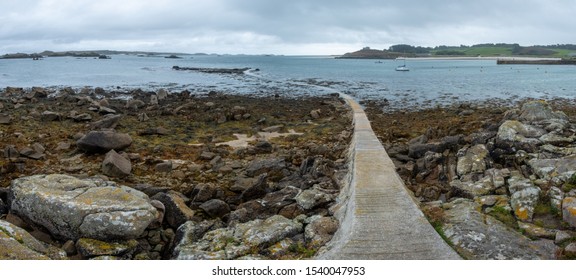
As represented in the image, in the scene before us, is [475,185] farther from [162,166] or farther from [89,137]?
[89,137]

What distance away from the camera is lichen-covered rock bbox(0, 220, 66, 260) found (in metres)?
5.28

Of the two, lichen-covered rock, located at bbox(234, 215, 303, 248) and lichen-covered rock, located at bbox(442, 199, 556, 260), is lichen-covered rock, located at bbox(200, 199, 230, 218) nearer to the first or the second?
lichen-covered rock, located at bbox(234, 215, 303, 248)

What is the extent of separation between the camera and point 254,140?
1738cm

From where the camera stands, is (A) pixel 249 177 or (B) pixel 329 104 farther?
(B) pixel 329 104

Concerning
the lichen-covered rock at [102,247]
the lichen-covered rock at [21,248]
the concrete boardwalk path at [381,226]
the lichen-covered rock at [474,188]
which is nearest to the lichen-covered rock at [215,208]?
the lichen-covered rock at [102,247]

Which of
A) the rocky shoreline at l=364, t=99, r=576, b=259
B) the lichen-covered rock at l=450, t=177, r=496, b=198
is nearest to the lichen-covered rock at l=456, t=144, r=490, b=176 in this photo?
the rocky shoreline at l=364, t=99, r=576, b=259

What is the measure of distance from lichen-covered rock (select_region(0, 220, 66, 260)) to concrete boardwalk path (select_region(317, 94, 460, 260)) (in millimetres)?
4022

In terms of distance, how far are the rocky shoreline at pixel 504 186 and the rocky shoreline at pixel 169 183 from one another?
7.05ft

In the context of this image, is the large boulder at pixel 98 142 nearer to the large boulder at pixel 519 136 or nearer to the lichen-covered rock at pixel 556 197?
the large boulder at pixel 519 136

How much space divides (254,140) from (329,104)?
12.8 metres

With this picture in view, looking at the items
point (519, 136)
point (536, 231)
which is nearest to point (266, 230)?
point (536, 231)

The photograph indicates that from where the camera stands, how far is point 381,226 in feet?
20.0

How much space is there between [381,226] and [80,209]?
5065mm
